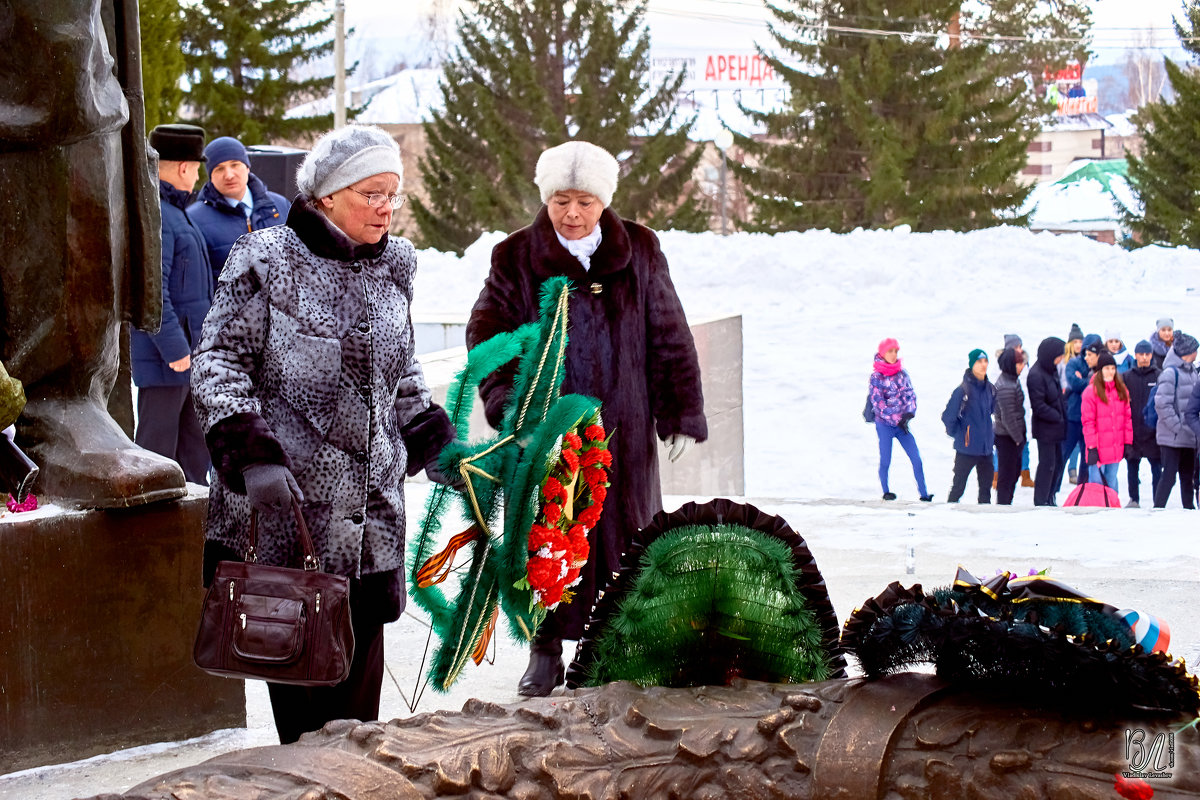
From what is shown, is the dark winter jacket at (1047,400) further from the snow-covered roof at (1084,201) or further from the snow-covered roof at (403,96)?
the snow-covered roof at (403,96)

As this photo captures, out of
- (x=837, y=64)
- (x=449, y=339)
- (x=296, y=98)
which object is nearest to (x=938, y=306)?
(x=449, y=339)

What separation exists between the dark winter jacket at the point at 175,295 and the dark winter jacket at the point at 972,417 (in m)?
5.69

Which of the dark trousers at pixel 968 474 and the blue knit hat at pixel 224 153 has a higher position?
the blue knit hat at pixel 224 153

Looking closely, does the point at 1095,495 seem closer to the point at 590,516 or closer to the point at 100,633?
the point at 590,516

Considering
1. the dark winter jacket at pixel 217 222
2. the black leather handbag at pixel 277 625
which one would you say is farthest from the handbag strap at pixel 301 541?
the dark winter jacket at pixel 217 222

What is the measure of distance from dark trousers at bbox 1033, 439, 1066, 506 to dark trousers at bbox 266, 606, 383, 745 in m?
7.86

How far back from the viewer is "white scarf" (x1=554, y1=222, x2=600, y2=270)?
163 inches

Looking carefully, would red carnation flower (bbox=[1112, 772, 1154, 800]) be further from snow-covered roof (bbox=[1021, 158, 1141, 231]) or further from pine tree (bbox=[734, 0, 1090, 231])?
snow-covered roof (bbox=[1021, 158, 1141, 231])

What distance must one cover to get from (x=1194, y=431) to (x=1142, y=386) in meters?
0.70

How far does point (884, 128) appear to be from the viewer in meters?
26.5

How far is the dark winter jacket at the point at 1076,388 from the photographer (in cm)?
1009

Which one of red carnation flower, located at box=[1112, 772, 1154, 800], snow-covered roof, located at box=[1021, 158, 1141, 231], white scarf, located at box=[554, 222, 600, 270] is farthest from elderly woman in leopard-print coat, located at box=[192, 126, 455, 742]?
snow-covered roof, located at box=[1021, 158, 1141, 231]

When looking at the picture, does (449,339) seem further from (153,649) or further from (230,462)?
(230,462)

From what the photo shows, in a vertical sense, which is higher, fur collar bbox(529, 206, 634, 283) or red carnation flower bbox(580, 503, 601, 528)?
fur collar bbox(529, 206, 634, 283)
